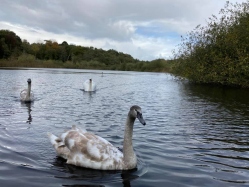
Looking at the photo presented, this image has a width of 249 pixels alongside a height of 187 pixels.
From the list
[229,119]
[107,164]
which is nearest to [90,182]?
[107,164]

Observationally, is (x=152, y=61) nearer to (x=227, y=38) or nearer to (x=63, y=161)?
(x=227, y=38)

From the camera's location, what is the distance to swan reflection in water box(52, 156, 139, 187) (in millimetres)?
6531

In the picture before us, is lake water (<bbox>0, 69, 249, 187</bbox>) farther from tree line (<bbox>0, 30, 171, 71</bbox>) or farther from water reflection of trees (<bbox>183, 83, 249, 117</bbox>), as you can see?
tree line (<bbox>0, 30, 171, 71</bbox>)

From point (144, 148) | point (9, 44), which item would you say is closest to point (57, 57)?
point (9, 44)

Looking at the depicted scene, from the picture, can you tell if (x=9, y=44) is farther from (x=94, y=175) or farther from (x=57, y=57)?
(x=94, y=175)

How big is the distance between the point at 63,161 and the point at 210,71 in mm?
35900

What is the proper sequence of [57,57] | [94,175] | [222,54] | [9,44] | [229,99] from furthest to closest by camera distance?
[57,57] < [9,44] < [222,54] < [229,99] < [94,175]

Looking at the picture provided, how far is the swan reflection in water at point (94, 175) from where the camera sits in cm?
653

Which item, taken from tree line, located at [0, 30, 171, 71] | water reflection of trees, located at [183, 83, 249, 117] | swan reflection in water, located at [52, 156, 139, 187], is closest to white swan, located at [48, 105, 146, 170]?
swan reflection in water, located at [52, 156, 139, 187]

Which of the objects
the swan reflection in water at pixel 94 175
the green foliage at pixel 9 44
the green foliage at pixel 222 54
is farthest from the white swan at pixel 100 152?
the green foliage at pixel 9 44

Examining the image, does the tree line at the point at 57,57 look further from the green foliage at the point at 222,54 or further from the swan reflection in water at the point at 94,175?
the swan reflection in water at the point at 94,175

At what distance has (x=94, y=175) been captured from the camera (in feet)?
22.6

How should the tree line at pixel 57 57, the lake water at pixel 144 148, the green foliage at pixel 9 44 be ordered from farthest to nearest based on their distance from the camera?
the green foliage at pixel 9 44, the tree line at pixel 57 57, the lake water at pixel 144 148

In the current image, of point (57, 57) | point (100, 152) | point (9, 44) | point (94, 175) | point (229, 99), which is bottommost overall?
point (94, 175)
